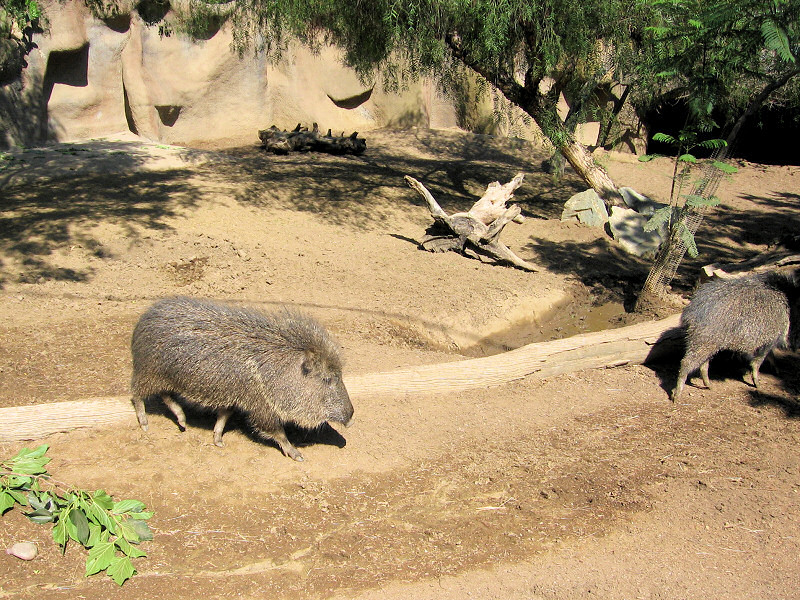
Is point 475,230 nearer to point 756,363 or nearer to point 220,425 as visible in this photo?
point 756,363

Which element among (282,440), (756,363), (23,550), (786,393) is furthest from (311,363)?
(786,393)

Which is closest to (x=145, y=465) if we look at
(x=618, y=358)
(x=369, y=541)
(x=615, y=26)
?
(x=369, y=541)

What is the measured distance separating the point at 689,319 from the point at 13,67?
10.7 meters

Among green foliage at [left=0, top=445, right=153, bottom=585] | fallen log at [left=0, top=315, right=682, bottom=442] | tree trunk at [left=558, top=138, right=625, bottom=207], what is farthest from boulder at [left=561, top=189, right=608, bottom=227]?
green foliage at [left=0, top=445, right=153, bottom=585]

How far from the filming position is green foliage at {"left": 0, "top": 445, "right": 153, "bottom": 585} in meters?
3.38

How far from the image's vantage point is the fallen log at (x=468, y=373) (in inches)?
168

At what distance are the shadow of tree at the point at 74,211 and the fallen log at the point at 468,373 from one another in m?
3.41

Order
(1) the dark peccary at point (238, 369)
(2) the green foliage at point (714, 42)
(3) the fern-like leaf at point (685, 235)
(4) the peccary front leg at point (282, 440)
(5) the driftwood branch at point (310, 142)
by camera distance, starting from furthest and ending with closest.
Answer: (5) the driftwood branch at point (310, 142), (3) the fern-like leaf at point (685, 235), (2) the green foliage at point (714, 42), (4) the peccary front leg at point (282, 440), (1) the dark peccary at point (238, 369)

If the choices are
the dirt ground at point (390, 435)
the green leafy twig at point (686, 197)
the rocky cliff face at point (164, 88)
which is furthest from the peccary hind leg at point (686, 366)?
the rocky cliff face at point (164, 88)

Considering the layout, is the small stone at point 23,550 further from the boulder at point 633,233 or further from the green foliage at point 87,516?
the boulder at point 633,233

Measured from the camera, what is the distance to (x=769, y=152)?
16094 millimetres

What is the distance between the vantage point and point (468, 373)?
5598 millimetres

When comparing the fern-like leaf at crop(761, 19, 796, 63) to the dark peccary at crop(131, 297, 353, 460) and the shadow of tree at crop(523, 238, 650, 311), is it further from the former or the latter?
the dark peccary at crop(131, 297, 353, 460)

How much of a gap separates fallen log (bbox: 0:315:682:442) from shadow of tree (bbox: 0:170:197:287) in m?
3.41
